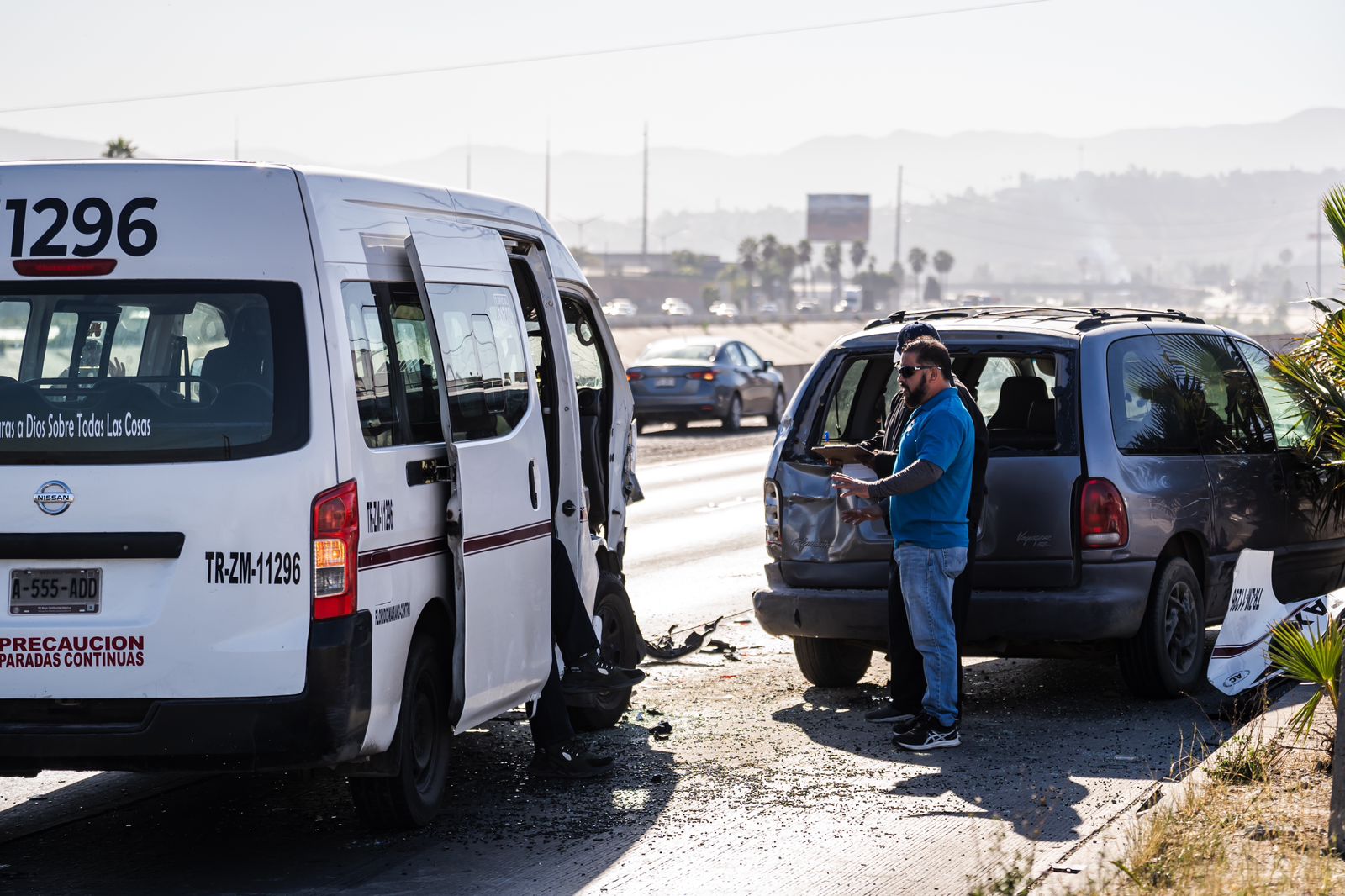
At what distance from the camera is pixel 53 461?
5.43 m

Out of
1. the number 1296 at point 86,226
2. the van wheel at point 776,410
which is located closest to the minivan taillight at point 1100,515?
the number 1296 at point 86,226

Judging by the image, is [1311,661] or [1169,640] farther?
[1169,640]

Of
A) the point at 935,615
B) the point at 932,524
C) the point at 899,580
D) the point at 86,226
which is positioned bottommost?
the point at 935,615

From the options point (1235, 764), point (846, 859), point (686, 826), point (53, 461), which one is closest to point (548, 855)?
point (686, 826)

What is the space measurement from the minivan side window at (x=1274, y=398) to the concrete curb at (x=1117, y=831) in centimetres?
255

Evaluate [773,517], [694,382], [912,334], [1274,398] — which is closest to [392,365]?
[912,334]

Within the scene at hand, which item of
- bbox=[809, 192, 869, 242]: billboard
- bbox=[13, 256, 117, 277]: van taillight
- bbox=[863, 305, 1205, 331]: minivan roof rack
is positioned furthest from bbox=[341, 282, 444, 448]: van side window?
bbox=[809, 192, 869, 242]: billboard

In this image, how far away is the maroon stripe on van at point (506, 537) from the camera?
246 inches

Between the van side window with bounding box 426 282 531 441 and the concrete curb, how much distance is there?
101 inches

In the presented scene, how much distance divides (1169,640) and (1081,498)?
1007 mm

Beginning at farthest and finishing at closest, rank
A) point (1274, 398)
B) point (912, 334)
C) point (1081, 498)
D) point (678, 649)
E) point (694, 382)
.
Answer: point (694, 382) → point (1274, 398) → point (678, 649) → point (1081, 498) → point (912, 334)

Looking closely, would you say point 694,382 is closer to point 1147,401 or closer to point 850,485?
point 1147,401

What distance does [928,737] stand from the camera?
24.7ft

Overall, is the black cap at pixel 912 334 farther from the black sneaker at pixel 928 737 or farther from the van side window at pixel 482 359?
the van side window at pixel 482 359
